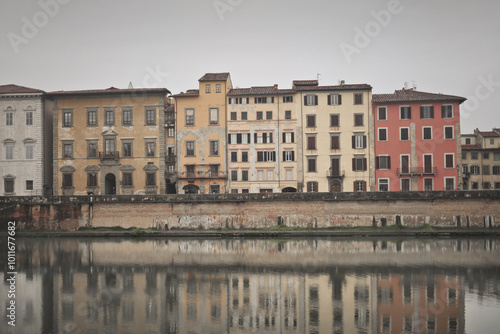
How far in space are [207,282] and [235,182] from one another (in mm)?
24611

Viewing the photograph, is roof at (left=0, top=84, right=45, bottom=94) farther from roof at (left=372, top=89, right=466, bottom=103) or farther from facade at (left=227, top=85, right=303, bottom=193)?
roof at (left=372, top=89, right=466, bottom=103)

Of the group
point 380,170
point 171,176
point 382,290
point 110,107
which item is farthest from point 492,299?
point 110,107

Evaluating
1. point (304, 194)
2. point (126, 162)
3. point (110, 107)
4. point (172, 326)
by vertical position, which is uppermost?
point (110, 107)

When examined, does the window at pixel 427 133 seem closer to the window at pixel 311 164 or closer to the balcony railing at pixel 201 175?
the window at pixel 311 164

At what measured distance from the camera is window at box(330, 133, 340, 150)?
4731cm

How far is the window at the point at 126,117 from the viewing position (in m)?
48.5

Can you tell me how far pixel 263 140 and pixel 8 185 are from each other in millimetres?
26125

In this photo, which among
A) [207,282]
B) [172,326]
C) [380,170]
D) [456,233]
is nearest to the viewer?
[172,326]

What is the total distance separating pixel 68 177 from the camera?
48750 millimetres

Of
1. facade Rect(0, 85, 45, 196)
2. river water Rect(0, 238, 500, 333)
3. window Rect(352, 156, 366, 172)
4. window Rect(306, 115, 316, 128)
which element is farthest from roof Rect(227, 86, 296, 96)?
facade Rect(0, 85, 45, 196)

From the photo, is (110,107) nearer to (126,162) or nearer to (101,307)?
(126,162)

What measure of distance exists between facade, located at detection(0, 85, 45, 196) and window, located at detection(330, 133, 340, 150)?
95.0 feet

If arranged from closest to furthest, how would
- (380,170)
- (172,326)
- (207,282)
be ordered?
(172,326)
(207,282)
(380,170)

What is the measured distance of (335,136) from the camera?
4738 cm
